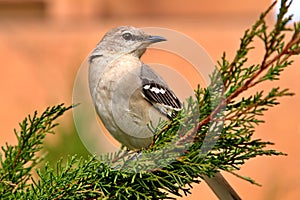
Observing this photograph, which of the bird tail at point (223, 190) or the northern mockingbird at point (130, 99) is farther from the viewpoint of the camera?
the northern mockingbird at point (130, 99)

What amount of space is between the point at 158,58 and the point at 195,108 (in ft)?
9.24

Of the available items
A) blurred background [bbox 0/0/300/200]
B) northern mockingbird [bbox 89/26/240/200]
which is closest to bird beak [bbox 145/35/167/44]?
northern mockingbird [bbox 89/26/240/200]

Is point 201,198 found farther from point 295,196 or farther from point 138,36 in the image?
point 138,36

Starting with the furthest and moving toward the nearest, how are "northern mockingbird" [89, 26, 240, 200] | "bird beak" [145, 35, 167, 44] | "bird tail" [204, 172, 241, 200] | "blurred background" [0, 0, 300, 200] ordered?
"blurred background" [0, 0, 300, 200] < "bird beak" [145, 35, 167, 44] < "northern mockingbird" [89, 26, 240, 200] < "bird tail" [204, 172, 241, 200]

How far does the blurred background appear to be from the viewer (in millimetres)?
4094

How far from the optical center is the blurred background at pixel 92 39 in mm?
4094

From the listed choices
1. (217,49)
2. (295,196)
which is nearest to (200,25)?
(217,49)

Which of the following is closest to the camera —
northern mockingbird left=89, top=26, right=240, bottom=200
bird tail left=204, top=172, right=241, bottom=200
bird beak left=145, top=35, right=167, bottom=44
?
bird tail left=204, top=172, right=241, bottom=200

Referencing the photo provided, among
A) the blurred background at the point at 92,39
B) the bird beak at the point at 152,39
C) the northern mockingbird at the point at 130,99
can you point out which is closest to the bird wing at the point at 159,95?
the northern mockingbird at the point at 130,99

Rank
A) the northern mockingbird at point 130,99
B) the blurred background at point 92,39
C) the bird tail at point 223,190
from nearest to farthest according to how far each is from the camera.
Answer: the bird tail at point 223,190 → the northern mockingbird at point 130,99 → the blurred background at point 92,39

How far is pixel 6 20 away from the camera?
4418mm

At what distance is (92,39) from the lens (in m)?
4.25

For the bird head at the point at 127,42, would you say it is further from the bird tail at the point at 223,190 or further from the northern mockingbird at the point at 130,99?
the bird tail at the point at 223,190

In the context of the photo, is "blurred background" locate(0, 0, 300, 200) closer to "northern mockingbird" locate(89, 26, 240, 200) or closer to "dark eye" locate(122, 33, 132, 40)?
"dark eye" locate(122, 33, 132, 40)
